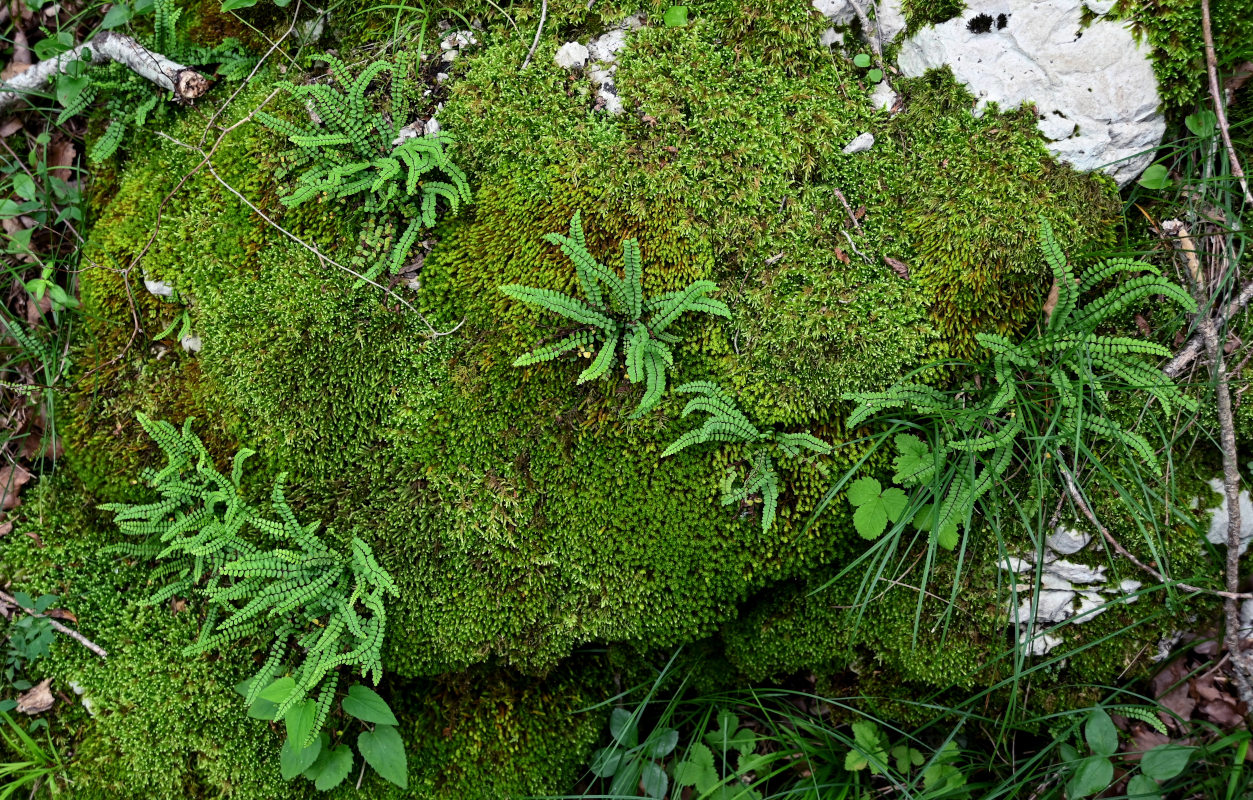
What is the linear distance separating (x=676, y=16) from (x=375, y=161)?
64.5 inches

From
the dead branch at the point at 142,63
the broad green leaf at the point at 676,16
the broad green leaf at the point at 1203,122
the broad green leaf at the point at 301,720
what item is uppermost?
the broad green leaf at the point at 1203,122

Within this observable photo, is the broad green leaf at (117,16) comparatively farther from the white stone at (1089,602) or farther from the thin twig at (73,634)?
the white stone at (1089,602)

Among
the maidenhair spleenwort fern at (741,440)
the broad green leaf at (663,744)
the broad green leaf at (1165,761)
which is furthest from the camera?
the broad green leaf at (663,744)

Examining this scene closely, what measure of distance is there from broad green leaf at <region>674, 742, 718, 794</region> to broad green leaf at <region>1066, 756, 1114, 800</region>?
167cm

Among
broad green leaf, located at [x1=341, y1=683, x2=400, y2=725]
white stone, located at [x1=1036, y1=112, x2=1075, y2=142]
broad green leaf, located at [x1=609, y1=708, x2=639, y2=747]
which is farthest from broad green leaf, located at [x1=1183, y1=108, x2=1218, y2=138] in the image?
broad green leaf, located at [x1=341, y1=683, x2=400, y2=725]

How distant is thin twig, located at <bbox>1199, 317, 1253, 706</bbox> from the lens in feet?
9.52

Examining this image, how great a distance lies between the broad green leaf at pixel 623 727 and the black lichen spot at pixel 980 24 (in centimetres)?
387

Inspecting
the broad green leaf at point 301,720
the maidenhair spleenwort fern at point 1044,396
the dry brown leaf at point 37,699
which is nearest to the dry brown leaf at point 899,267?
the maidenhair spleenwort fern at point 1044,396

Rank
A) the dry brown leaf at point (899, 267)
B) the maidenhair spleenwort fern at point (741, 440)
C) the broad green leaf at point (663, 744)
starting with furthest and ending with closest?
the broad green leaf at point (663, 744), the dry brown leaf at point (899, 267), the maidenhair spleenwort fern at point (741, 440)

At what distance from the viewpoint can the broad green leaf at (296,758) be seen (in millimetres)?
3209

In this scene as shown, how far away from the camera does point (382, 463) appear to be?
11.1ft

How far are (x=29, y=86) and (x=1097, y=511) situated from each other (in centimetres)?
641

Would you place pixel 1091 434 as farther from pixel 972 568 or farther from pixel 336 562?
pixel 336 562

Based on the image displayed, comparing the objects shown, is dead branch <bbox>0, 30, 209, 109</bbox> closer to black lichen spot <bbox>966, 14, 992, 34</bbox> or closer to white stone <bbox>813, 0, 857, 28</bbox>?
white stone <bbox>813, 0, 857, 28</bbox>
